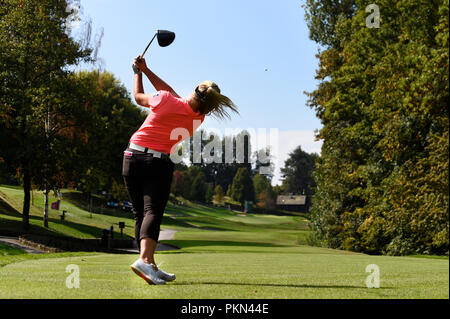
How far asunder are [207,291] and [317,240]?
137 feet

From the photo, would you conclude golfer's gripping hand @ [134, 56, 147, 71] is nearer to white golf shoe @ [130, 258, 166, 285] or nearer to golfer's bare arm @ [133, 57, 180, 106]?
golfer's bare arm @ [133, 57, 180, 106]

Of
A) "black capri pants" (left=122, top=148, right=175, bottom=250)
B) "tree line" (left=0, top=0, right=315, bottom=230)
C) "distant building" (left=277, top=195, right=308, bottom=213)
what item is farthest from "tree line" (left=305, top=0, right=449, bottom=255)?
"distant building" (left=277, top=195, right=308, bottom=213)

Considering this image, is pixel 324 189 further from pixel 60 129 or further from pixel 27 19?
pixel 27 19

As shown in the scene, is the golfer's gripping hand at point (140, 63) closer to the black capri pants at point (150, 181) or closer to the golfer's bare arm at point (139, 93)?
the golfer's bare arm at point (139, 93)

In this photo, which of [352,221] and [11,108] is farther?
[352,221]

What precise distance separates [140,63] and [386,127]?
22781mm

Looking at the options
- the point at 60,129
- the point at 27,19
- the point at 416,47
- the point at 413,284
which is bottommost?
the point at 413,284

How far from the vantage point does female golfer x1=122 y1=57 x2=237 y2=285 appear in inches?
251

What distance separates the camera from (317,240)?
46.1 metres

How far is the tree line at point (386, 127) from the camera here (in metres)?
24.2

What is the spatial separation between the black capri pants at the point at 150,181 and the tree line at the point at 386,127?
1857 centimetres

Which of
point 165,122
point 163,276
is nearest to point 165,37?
point 165,122

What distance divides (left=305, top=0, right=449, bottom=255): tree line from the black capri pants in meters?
18.6

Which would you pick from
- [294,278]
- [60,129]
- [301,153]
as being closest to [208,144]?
[301,153]
